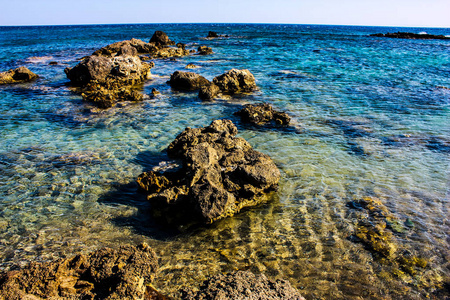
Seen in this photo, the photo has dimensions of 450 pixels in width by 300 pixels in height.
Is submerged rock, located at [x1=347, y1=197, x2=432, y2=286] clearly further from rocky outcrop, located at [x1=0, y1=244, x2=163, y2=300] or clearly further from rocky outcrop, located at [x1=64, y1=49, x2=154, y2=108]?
rocky outcrop, located at [x1=64, y1=49, x2=154, y2=108]

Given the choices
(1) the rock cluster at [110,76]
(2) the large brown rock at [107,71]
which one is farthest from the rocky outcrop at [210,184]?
(2) the large brown rock at [107,71]

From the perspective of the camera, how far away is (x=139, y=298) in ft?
11.6

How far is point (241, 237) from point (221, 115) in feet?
24.7

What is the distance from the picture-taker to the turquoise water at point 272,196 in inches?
181

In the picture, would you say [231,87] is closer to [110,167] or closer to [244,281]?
[110,167]

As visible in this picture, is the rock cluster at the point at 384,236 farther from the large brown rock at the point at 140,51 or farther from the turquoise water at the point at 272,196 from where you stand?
the large brown rock at the point at 140,51

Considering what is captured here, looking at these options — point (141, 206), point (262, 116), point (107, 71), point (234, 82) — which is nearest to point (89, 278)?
point (141, 206)

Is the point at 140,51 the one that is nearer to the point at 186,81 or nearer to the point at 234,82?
the point at 186,81

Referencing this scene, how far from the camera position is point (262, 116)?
36.5ft

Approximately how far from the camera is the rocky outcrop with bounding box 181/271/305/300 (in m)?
3.52

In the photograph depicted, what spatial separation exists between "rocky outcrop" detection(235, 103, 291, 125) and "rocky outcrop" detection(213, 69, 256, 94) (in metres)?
4.51

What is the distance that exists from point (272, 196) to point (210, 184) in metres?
1.64

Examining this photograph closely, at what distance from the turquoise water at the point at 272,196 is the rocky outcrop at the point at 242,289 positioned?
0.52 meters

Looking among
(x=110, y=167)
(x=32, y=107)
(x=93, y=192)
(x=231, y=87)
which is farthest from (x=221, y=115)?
(x=32, y=107)
